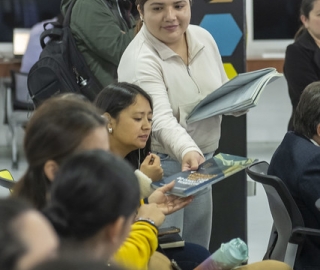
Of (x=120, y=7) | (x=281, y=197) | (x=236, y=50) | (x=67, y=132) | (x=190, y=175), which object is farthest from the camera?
(x=236, y=50)

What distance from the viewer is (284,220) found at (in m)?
2.61

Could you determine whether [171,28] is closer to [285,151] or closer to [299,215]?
[285,151]

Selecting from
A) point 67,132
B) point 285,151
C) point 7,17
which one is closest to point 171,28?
point 285,151

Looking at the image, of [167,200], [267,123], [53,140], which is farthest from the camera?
[267,123]

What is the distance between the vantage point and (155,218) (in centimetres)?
199

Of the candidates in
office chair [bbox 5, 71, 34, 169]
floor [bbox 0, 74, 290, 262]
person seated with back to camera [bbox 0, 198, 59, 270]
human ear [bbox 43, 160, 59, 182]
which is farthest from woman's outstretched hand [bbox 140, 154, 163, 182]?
floor [bbox 0, 74, 290, 262]

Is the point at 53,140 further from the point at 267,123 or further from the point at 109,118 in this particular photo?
the point at 267,123

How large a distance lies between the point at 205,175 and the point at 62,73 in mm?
1019

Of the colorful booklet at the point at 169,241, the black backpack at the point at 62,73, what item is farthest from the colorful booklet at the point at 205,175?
the black backpack at the point at 62,73

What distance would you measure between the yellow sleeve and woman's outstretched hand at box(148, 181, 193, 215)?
25 cm

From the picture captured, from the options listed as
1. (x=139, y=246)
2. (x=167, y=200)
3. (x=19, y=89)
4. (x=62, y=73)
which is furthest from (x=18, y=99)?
(x=139, y=246)

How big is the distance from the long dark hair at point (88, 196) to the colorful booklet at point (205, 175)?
72 centimetres

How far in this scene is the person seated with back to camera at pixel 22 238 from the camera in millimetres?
837

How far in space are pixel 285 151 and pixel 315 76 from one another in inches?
44.6
